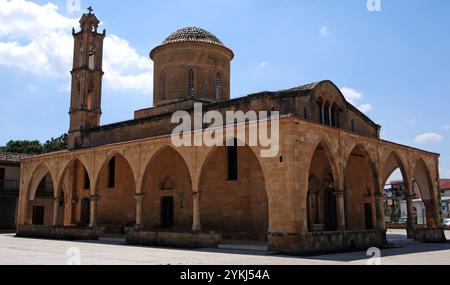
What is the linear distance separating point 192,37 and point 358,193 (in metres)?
11.5

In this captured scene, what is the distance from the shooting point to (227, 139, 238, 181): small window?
18.9 meters

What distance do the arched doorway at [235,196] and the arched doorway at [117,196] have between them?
5.21 metres

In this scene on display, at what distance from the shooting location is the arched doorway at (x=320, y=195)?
19109 mm

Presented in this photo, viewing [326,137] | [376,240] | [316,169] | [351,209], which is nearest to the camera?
[326,137]

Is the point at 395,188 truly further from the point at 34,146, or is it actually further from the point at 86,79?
the point at 34,146

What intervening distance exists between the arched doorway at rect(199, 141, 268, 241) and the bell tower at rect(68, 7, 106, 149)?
865 centimetres

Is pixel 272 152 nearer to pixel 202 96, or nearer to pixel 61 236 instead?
pixel 202 96

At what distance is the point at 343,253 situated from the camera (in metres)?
13.8

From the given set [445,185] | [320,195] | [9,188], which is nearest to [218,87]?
[320,195]

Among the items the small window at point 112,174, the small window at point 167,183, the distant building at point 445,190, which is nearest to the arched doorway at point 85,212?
the small window at point 112,174

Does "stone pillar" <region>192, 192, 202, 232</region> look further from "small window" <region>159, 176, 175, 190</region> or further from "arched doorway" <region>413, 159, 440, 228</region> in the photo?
"arched doorway" <region>413, 159, 440, 228</region>

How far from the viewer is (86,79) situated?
79.9ft
